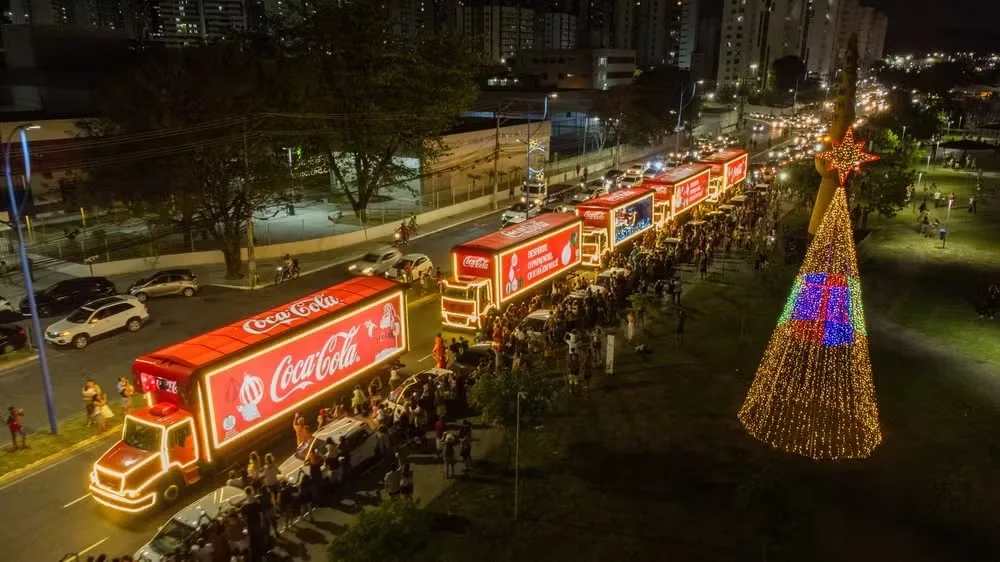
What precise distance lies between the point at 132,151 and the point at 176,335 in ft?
33.6

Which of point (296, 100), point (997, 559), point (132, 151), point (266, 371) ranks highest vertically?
point (296, 100)

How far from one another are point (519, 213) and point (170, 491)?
31207mm

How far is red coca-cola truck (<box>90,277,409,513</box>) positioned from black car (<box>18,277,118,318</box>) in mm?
15154

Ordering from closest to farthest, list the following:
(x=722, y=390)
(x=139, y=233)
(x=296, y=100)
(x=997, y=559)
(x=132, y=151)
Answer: (x=997, y=559) → (x=722, y=390) → (x=132, y=151) → (x=296, y=100) → (x=139, y=233)

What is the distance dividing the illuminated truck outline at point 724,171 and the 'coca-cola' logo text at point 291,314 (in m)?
33.5

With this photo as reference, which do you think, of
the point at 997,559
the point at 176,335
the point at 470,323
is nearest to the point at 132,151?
the point at 176,335

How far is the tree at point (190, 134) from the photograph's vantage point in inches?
1174

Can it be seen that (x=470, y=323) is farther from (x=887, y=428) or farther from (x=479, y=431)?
(x=887, y=428)

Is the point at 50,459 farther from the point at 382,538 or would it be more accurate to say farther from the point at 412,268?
the point at 412,268

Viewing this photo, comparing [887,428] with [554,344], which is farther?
[554,344]

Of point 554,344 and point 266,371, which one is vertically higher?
point 266,371

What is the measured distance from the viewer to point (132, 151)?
3067cm

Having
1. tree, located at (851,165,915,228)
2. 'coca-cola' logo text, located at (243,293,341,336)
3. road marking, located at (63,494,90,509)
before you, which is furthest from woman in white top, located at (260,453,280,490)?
tree, located at (851,165,915,228)

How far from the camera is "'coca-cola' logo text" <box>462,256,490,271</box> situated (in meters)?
24.4
